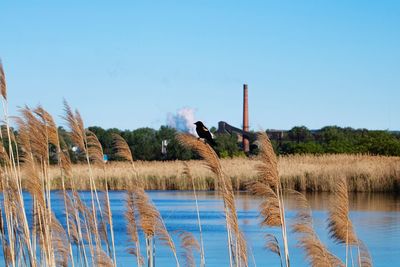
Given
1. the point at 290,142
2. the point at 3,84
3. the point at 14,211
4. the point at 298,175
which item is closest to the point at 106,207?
the point at 14,211

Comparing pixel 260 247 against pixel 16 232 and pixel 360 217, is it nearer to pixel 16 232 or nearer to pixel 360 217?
pixel 360 217

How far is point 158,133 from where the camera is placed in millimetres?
49625

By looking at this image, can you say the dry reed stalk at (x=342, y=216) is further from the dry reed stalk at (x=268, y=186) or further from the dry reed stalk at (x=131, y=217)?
the dry reed stalk at (x=131, y=217)

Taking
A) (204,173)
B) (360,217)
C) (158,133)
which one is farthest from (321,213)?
(158,133)

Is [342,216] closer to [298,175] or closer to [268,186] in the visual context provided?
[268,186]

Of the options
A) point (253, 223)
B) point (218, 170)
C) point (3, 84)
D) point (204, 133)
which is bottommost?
point (253, 223)

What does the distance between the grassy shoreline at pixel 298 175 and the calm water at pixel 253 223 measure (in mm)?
534

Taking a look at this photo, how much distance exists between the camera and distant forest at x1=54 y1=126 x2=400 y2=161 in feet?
125

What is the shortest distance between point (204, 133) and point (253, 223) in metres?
9.80

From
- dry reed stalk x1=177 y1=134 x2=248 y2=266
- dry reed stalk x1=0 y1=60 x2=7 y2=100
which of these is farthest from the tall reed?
dry reed stalk x1=0 y1=60 x2=7 y2=100

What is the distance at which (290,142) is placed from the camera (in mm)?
45156

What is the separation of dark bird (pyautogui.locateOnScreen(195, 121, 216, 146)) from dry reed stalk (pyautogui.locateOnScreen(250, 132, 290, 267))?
169 cm

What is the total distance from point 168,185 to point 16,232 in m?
21.3

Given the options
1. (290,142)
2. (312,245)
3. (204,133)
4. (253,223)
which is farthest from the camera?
(290,142)
